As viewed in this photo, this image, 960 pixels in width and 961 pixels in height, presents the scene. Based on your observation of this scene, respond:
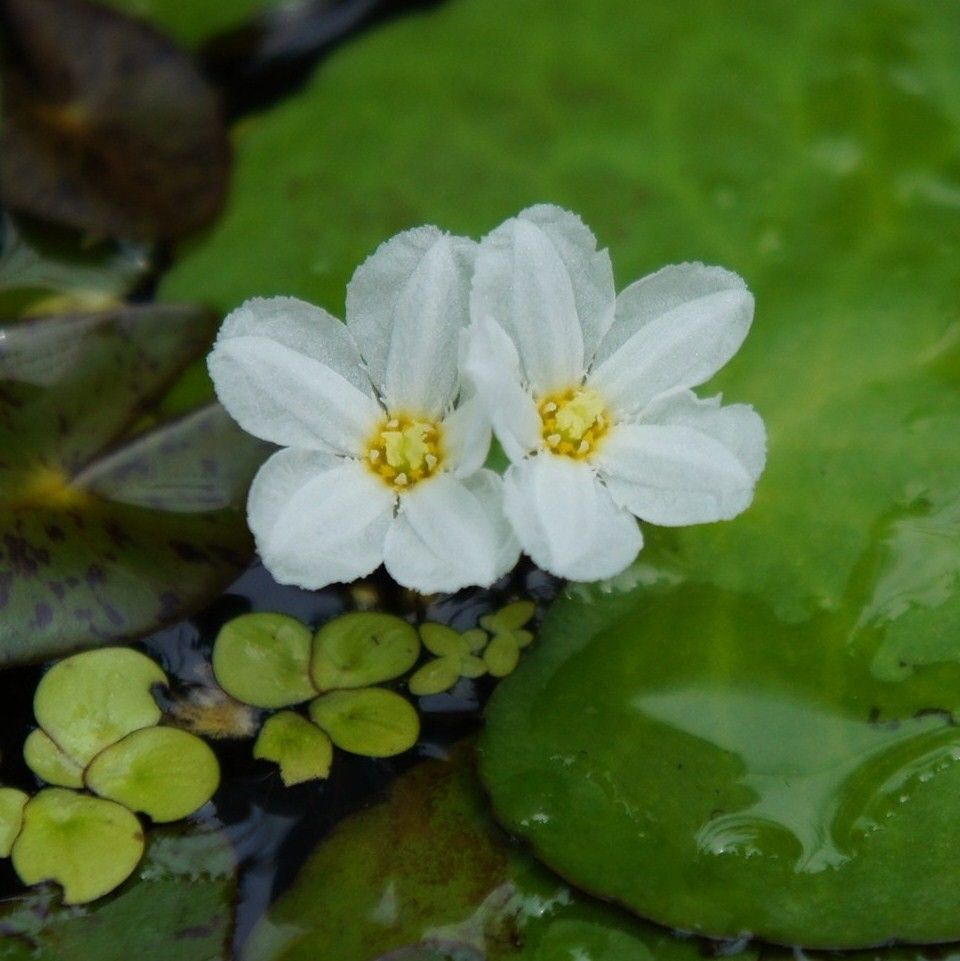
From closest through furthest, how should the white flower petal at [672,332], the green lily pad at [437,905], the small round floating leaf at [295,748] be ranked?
the white flower petal at [672,332]
the green lily pad at [437,905]
the small round floating leaf at [295,748]

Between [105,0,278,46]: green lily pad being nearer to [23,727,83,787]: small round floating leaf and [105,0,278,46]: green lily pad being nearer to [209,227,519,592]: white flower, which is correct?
[209,227,519,592]: white flower

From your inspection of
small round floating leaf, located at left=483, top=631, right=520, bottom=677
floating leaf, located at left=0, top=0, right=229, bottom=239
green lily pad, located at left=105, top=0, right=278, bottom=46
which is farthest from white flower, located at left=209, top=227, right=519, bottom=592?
green lily pad, located at left=105, top=0, right=278, bottom=46

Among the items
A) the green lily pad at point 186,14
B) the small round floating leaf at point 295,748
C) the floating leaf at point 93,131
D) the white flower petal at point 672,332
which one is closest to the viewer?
the white flower petal at point 672,332

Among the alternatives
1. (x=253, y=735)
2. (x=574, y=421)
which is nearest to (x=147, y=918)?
(x=253, y=735)

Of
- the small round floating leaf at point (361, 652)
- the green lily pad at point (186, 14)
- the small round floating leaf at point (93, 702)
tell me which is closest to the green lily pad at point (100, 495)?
the small round floating leaf at point (93, 702)

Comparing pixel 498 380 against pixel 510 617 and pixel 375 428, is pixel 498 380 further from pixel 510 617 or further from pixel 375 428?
pixel 510 617

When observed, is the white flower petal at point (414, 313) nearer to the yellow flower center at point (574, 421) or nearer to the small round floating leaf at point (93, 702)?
the yellow flower center at point (574, 421)

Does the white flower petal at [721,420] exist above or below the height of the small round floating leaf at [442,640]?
above
